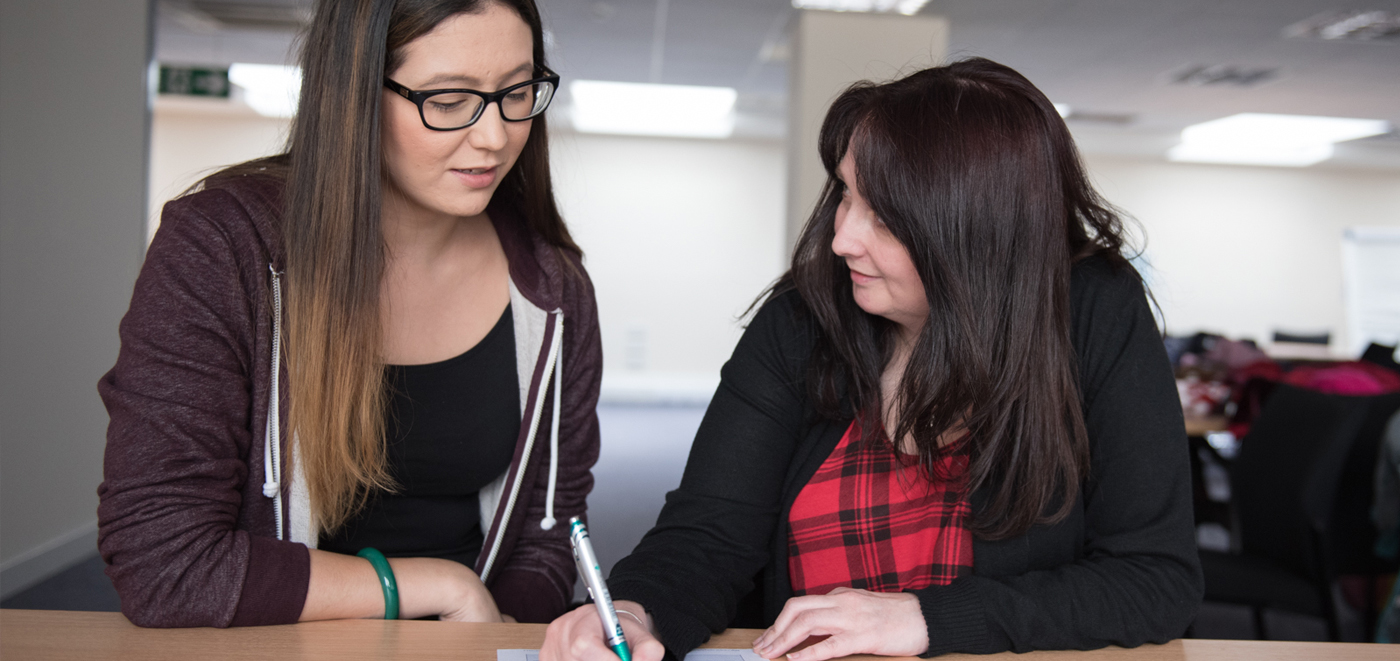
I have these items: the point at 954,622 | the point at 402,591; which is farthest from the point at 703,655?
the point at 402,591

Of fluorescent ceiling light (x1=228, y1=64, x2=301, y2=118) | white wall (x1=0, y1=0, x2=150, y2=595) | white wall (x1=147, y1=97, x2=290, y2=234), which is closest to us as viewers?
white wall (x1=0, y1=0, x2=150, y2=595)

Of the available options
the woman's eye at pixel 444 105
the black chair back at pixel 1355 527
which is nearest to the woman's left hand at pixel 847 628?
the woman's eye at pixel 444 105

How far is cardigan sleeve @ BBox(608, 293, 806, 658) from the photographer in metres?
1.07

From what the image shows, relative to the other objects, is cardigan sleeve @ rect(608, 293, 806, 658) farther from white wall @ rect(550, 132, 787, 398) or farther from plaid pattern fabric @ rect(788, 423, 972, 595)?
white wall @ rect(550, 132, 787, 398)

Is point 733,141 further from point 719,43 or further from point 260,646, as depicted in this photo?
point 260,646

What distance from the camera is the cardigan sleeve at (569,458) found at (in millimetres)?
1338

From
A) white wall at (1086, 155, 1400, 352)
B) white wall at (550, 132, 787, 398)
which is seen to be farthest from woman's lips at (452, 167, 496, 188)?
white wall at (1086, 155, 1400, 352)

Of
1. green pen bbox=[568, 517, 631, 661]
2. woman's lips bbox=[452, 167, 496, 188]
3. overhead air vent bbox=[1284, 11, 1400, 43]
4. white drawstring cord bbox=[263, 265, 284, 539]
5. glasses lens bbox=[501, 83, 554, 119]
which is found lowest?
green pen bbox=[568, 517, 631, 661]

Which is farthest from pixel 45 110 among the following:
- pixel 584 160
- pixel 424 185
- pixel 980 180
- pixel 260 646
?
pixel 584 160

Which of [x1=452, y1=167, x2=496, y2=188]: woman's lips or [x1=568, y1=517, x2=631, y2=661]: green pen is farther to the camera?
[x1=452, y1=167, x2=496, y2=188]: woman's lips

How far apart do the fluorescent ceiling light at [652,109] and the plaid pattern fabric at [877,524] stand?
23.6 feet

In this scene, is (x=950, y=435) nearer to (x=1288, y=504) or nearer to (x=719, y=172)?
(x=1288, y=504)

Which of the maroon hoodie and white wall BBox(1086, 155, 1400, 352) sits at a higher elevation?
white wall BBox(1086, 155, 1400, 352)

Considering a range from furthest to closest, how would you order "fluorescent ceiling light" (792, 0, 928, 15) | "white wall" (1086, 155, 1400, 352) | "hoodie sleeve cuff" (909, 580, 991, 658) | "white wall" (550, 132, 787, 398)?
"white wall" (1086, 155, 1400, 352), "white wall" (550, 132, 787, 398), "fluorescent ceiling light" (792, 0, 928, 15), "hoodie sleeve cuff" (909, 580, 991, 658)
